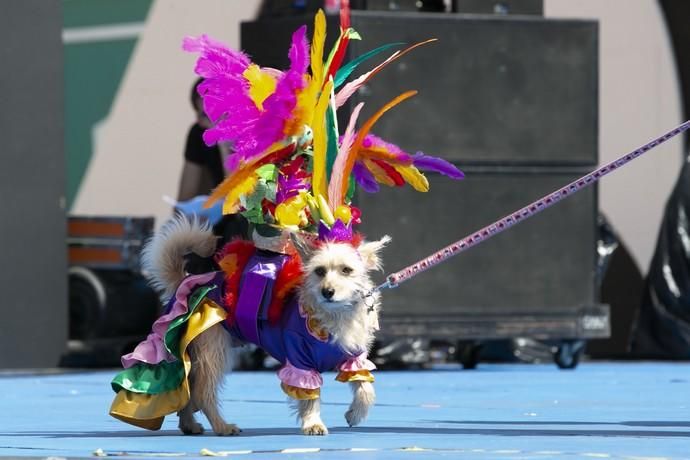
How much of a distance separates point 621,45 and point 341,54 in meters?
7.35

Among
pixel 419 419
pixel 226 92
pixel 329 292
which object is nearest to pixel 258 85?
pixel 226 92

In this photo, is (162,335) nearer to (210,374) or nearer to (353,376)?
(210,374)

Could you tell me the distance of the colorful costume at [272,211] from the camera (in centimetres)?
719

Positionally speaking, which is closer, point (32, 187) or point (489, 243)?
point (489, 243)

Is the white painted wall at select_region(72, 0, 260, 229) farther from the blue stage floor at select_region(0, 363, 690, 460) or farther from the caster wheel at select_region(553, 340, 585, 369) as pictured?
the caster wheel at select_region(553, 340, 585, 369)

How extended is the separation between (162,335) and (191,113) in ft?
21.0

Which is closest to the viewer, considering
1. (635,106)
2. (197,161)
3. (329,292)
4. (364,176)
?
(329,292)

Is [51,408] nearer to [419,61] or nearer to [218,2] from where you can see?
[419,61]

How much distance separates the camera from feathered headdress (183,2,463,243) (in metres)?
7.24

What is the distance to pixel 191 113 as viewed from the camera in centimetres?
1359

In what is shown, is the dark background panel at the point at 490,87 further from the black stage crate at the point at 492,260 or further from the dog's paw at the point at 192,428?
the dog's paw at the point at 192,428

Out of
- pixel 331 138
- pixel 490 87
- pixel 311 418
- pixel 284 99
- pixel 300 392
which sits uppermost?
pixel 284 99

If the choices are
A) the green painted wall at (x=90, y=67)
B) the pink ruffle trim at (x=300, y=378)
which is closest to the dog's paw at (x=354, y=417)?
the pink ruffle trim at (x=300, y=378)

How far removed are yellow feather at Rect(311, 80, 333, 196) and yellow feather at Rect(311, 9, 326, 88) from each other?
57 millimetres
